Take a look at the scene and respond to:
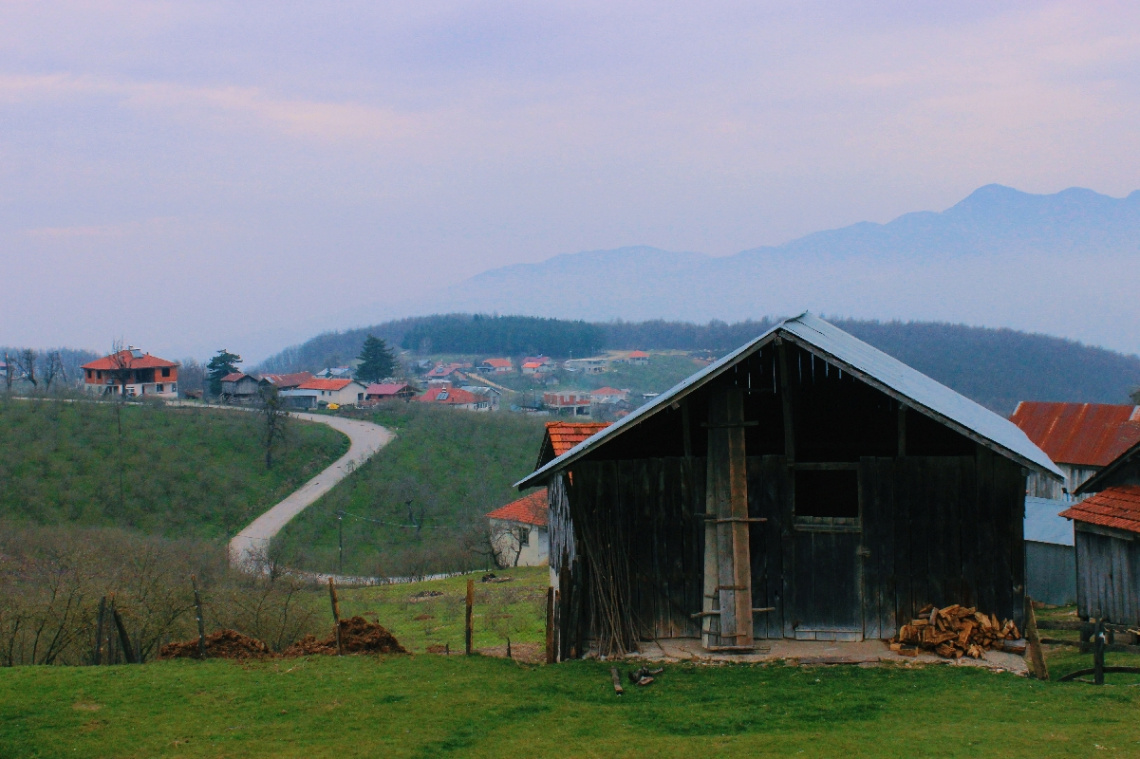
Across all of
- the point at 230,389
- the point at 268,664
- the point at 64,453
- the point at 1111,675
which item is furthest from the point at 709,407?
the point at 230,389

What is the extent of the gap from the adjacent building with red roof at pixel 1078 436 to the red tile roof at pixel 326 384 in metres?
89.9

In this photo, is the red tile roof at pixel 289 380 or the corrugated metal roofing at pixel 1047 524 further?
the red tile roof at pixel 289 380

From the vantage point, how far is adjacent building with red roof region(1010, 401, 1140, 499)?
3550 cm

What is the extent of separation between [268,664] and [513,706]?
5.04 m

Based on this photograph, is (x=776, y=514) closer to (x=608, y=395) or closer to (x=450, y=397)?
(x=450, y=397)

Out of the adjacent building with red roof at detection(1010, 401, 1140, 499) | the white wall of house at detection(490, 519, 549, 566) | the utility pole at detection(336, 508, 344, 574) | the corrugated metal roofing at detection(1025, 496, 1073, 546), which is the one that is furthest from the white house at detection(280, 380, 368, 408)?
the corrugated metal roofing at detection(1025, 496, 1073, 546)

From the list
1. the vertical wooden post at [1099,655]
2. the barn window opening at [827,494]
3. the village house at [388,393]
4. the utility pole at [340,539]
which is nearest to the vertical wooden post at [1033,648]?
the vertical wooden post at [1099,655]

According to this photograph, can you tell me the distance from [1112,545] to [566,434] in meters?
12.4

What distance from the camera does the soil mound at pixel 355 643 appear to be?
15477 millimetres

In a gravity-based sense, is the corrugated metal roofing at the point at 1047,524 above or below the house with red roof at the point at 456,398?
below

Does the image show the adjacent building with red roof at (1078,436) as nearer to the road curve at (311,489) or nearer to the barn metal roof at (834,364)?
the barn metal roof at (834,364)

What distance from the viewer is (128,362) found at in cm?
9950

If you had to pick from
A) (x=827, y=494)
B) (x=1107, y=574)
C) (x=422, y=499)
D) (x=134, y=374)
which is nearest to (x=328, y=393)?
(x=134, y=374)

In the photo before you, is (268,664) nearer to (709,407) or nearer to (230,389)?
(709,407)
